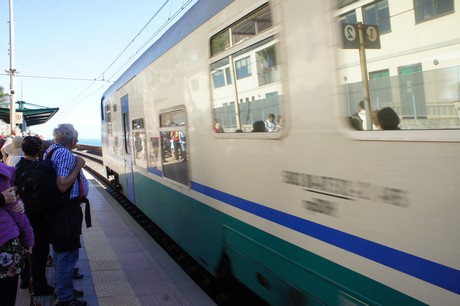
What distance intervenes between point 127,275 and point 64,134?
1.83 metres

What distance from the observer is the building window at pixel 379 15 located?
1897 millimetres

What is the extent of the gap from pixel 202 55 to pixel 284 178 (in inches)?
65.8

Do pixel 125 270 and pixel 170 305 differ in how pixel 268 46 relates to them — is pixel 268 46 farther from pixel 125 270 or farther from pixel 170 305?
pixel 125 270

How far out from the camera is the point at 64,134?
3.62 m

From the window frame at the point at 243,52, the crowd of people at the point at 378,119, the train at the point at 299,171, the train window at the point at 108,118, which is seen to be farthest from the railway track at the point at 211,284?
the train window at the point at 108,118

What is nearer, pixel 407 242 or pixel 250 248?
pixel 407 242

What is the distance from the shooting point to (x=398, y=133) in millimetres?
1862

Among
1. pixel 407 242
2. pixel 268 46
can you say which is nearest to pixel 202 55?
pixel 268 46

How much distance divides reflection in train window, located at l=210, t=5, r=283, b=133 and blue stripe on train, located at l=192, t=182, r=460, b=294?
63 cm

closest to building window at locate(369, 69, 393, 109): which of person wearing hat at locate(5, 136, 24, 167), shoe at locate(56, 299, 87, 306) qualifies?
shoe at locate(56, 299, 87, 306)

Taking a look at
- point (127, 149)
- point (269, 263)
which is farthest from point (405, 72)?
point (127, 149)

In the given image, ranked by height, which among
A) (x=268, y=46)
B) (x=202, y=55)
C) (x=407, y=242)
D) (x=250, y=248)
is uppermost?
(x=202, y=55)

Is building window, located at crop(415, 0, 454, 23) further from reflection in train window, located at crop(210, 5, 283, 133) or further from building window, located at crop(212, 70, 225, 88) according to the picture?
building window, located at crop(212, 70, 225, 88)

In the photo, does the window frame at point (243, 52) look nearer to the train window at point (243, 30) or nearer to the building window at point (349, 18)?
the train window at point (243, 30)
